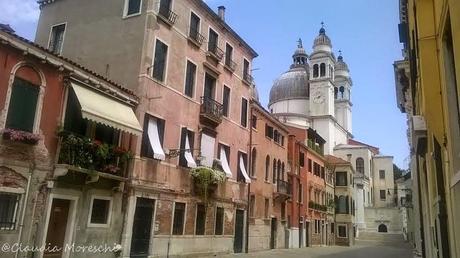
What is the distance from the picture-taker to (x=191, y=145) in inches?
796

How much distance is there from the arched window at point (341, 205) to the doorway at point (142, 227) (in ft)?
119

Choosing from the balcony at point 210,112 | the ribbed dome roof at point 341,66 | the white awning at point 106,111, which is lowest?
the white awning at point 106,111

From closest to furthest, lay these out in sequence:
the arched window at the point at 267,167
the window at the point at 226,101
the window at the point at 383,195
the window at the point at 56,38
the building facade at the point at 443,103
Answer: the building facade at the point at 443,103, the window at the point at 56,38, the window at the point at 226,101, the arched window at the point at 267,167, the window at the point at 383,195

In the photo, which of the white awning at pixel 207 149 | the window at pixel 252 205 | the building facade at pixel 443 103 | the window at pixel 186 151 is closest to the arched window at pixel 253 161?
the window at pixel 252 205

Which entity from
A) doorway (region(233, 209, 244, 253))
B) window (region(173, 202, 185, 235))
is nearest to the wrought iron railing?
window (region(173, 202, 185, 235))

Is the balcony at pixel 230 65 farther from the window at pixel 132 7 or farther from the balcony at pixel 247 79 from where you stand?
the window at pixel 132 7

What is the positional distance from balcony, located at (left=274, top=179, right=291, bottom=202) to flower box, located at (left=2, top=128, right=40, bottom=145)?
20948mm

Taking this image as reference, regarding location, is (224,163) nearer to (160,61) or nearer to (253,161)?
(253,161)

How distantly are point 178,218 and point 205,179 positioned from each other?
229 cm

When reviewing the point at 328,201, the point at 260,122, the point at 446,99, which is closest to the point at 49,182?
the point at 446,99

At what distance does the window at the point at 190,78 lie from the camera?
67.2 feet

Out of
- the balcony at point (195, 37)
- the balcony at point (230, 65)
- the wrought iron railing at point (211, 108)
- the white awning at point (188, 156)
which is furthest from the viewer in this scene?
the balcony at point (230, 65)

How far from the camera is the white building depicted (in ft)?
207

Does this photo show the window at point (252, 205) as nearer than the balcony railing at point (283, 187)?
Yes
